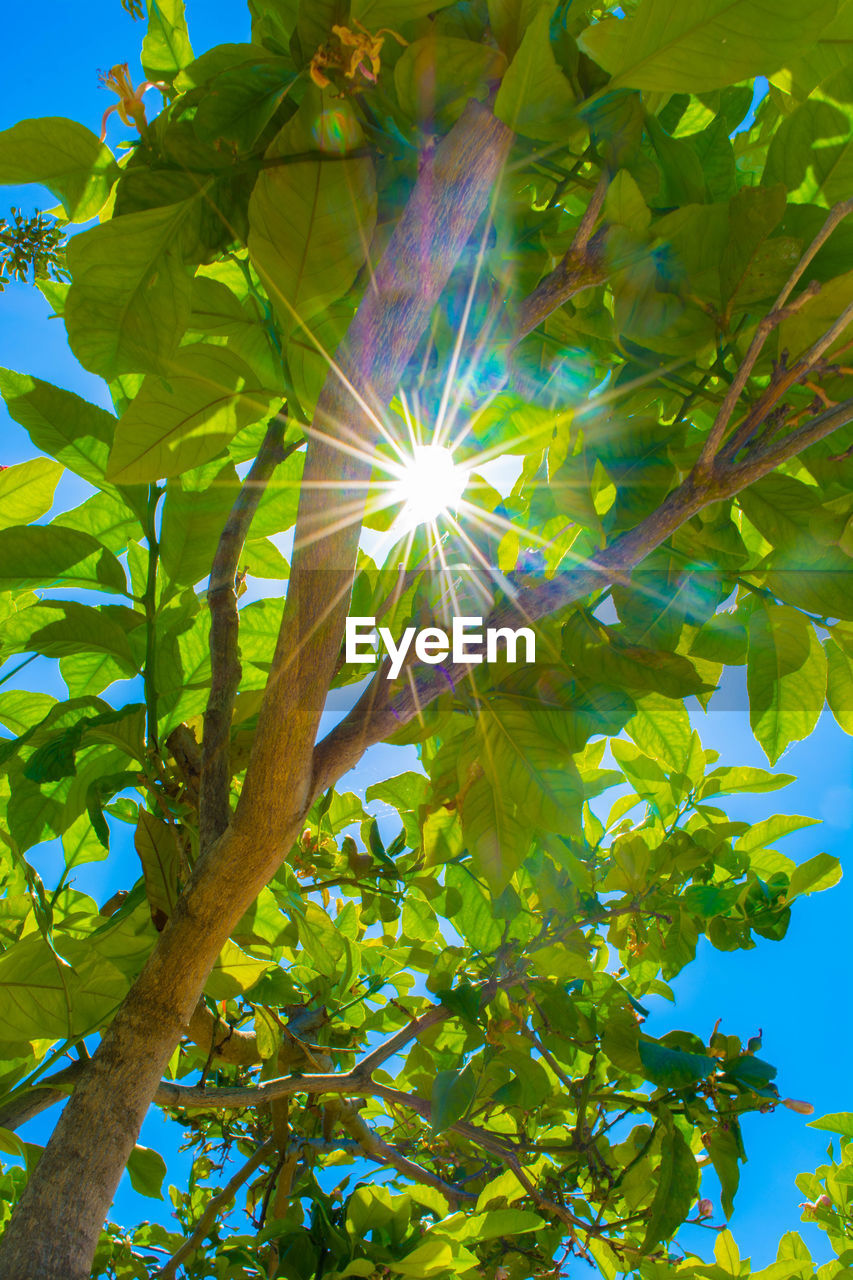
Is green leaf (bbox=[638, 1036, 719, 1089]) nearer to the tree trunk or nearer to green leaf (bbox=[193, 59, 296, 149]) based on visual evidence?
the tree trunk

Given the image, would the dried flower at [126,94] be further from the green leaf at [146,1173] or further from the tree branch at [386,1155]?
the tree branch at [386,1155]

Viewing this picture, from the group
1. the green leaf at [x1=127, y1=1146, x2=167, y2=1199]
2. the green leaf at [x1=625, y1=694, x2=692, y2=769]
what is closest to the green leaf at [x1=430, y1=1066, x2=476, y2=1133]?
the green leaf at [x1=127, y1=1146, x2=167, y2=1199]

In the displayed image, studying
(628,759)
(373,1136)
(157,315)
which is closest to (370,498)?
(157,315)

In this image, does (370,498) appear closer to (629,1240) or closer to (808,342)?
(808,342)

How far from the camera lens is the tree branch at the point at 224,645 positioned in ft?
2.28

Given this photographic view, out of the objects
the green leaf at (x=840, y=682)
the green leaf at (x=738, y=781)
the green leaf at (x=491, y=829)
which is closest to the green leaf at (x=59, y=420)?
the green leaf at (x=491, y=829)

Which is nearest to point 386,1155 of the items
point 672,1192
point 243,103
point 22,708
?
point 672,1192

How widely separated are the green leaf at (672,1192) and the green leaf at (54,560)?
90cm

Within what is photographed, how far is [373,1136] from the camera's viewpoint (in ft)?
4.77

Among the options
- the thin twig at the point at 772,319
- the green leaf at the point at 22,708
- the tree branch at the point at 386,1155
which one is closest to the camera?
the thin twig at the point at 772,319

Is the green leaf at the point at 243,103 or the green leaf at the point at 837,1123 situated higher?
the green leaf at the point at 243,103

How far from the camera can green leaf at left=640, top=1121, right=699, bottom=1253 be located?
2.85ft

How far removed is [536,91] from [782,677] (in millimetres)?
581

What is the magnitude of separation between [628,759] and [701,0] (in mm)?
967
